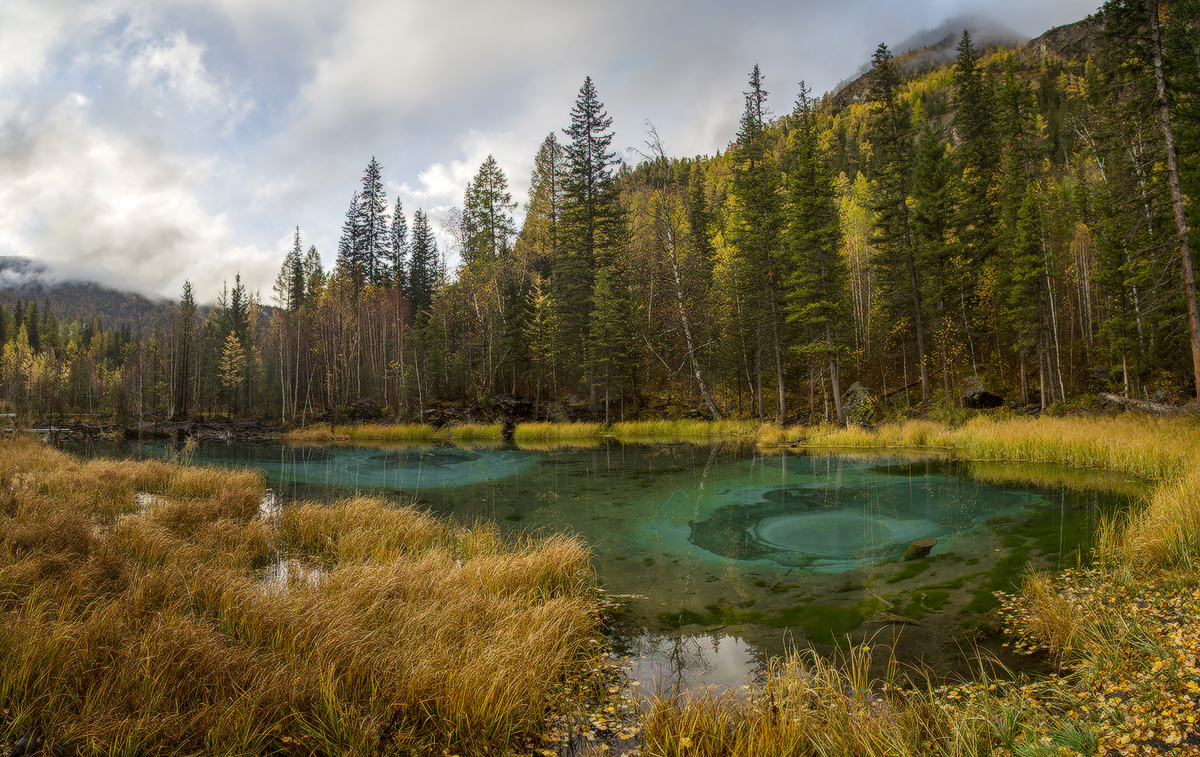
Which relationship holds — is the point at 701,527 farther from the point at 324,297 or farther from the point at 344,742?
the point at 324,297

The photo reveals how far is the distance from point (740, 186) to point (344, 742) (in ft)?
86.2

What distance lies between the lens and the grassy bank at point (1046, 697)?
8.07 feet

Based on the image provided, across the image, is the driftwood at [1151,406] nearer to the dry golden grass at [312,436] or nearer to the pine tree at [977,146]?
the pine tree at [977,146]

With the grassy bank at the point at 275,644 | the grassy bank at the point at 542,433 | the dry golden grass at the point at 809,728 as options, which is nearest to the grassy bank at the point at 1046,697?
the dry golden grass at the point at 809,728

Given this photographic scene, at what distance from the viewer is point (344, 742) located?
2.75m

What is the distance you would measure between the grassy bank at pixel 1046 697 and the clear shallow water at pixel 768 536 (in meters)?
0.65

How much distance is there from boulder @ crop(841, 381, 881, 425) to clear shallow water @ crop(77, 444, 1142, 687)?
21.4 ft

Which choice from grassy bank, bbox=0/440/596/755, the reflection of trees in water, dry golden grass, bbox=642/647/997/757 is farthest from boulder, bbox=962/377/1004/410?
dry golden grass, bbox=642/647/997/757

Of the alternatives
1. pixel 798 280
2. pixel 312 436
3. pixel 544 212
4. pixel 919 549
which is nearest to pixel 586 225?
pixel 544 212

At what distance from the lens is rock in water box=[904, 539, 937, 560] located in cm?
696

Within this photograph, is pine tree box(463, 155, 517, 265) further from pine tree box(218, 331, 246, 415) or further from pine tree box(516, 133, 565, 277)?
pine tree box(218, 331, 246, 415)

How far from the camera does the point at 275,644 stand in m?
3.53

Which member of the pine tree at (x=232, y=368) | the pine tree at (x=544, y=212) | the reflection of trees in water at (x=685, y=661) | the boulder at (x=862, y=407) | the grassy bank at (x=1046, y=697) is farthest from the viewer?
the pine tree at (x=232, y=368)

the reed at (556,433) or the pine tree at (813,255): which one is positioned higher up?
the pine tree at (813,255)
